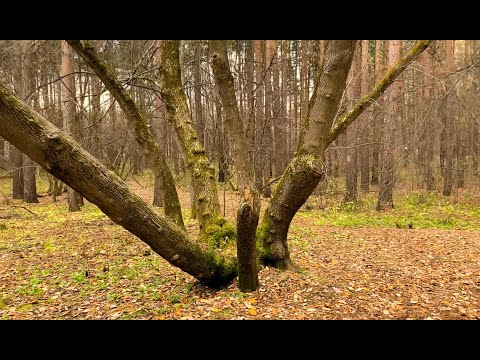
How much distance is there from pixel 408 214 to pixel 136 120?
27.7 ft

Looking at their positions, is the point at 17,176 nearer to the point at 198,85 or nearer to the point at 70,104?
the point at 70,104

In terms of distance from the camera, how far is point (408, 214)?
11.3 meters

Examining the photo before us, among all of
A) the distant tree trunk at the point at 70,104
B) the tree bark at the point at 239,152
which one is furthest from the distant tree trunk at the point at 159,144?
the distant tree trunk at the point at 70,104

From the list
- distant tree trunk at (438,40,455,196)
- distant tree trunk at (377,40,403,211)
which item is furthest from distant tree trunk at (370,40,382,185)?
distant tree trunk at (438,40,455,196)

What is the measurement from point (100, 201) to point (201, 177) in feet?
8.93

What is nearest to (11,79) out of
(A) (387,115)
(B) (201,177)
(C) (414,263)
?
(B) (201,177)

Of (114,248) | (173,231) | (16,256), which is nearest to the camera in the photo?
(173,231)

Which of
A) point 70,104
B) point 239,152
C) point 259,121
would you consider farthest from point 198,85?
point 70,104

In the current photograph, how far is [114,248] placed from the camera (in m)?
7.14

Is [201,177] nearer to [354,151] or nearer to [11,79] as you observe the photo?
[354,151]

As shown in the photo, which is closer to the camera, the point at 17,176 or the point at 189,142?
the point at 189,142

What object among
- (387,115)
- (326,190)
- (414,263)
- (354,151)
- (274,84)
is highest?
(274,84)

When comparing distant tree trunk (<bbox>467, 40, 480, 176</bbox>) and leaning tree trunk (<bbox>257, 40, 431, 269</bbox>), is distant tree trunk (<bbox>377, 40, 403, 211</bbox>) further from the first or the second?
leaning tree trunk (<bbox>257, 40, 431, 269</bbox>)

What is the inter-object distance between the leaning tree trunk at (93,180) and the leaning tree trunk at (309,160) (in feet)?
3.63
